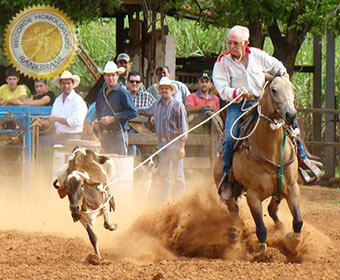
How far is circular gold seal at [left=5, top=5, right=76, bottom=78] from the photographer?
43.3 feet

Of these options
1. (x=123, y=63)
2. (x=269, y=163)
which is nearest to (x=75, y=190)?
(x=269, y=163)

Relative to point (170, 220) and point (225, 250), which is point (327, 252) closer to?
point (225, 250)

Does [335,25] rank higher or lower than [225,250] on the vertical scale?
higher

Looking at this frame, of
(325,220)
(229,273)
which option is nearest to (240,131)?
(229,273)

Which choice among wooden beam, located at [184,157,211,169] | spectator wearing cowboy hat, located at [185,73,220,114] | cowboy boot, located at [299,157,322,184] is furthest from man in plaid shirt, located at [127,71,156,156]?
cowboy boot, located at [299,157,322,184]

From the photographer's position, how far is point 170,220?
8922 mm

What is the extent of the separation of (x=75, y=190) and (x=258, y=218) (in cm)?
192

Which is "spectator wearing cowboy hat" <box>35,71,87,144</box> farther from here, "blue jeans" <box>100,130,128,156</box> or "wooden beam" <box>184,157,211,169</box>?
"wooden beam" <box>184,157,211,169</box>

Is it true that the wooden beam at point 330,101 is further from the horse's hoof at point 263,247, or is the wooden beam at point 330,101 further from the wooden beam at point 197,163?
the horse's hoof at point 263,247

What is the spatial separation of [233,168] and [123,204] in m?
2.66

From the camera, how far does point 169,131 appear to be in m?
11.5

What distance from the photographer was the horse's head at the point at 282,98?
7113mm

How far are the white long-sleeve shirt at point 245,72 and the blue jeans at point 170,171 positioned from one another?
135 inches

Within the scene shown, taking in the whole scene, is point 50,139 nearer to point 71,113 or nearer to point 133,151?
point 71,113
